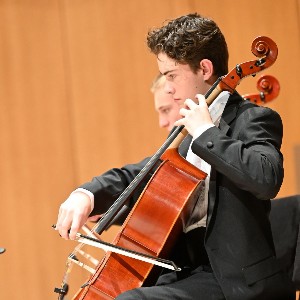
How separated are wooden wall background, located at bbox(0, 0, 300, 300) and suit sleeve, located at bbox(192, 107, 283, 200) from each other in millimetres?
1678

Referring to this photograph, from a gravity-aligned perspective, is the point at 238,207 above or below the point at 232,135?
below

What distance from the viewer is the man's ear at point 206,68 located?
175cm

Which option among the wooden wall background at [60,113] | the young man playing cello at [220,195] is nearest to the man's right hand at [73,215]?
the young man playing cello at [220,195]

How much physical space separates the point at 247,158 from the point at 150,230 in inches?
11.9

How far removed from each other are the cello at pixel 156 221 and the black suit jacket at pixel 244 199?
0.26 ft

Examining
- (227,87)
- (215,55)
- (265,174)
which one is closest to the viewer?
(265,174)

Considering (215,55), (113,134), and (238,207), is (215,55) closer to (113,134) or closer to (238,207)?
(238,207)

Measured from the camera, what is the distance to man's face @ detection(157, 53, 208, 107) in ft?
5.69

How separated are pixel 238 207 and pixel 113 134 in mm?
1764

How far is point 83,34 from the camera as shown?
10.8 feet

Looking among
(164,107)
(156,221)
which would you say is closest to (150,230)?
(156,221)

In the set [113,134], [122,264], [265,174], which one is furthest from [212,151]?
Result: [113,134]

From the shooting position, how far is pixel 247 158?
4.86 feet

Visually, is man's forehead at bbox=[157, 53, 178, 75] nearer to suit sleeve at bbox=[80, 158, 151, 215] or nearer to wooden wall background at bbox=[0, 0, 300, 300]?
suit sleeve at bbox=[80, 158, 151, 215]
